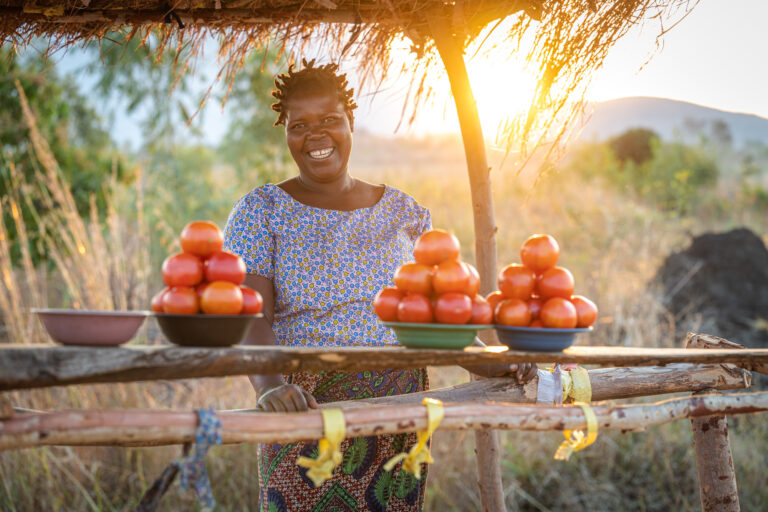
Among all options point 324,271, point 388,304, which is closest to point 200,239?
point 388,304

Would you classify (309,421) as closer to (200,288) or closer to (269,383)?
(200,288)

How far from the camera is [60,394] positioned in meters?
4.27

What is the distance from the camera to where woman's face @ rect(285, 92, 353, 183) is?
2541mm

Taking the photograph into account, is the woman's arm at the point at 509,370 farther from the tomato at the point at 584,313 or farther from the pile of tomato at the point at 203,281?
the pile of tomato at the point at 203,281

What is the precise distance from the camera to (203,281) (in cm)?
169

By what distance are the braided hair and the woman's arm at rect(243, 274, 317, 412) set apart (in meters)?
0.73

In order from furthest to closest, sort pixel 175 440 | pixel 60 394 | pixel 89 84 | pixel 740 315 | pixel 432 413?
pixel 89 84
pixel 740 315
pixel 60 394
pixel 432 413
pixel 175 440

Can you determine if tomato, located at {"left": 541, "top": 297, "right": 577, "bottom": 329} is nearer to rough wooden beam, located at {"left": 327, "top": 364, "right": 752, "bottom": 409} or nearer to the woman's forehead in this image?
rough wooden beam, located at {"left": 327, "top": 364, "right": 752, "bottom": 409}

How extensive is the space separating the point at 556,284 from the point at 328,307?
0.92 meters

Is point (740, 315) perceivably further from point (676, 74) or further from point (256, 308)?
point (256, 308)

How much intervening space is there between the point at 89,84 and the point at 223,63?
325 inches

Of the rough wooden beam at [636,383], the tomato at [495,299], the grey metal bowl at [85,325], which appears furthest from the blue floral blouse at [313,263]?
the grey metal bowl at [85,325]

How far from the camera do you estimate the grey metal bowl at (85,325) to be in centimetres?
153

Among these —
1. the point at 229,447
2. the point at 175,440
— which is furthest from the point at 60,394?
the point at 175,440
